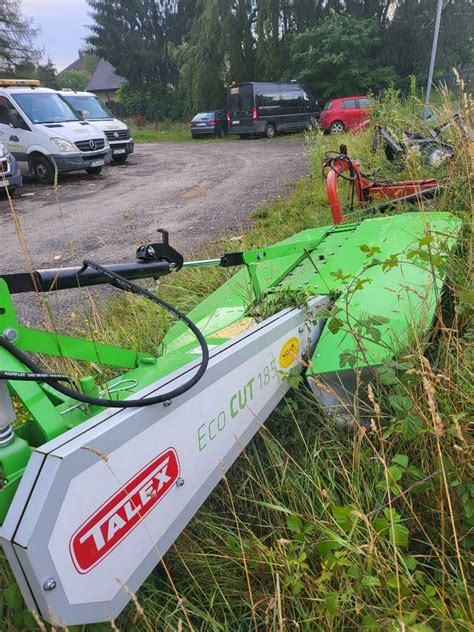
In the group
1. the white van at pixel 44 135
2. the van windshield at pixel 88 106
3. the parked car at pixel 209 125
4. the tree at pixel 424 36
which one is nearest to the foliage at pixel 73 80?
the parked car at pixel 209 125

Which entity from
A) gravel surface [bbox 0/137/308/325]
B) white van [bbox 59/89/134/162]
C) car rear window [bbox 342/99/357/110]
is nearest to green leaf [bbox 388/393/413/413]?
gravel surface [bbox 0/137/308/325]

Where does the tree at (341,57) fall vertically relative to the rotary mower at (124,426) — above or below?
above

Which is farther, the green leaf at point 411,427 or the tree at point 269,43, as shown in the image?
the tree at point 269,43

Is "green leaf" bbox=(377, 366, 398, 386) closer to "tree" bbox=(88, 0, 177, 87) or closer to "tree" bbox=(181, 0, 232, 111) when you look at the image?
"tree" bbox=(181, 0, 232, 111)

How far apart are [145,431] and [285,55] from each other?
28.5 m

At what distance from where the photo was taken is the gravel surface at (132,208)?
5641 mm

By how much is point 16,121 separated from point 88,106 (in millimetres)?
3312

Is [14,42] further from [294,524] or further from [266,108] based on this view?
[294,524]

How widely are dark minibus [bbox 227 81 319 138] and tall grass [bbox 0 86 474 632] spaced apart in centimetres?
1972

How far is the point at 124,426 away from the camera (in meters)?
1.12

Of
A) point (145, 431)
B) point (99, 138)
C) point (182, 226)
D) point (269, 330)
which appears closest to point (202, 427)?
point (145, 431)

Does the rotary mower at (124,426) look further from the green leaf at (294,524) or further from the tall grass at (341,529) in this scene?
the green leaf at (294,524)

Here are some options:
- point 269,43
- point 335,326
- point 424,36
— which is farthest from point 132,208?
point 424,36

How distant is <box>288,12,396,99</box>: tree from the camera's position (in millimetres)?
23547
